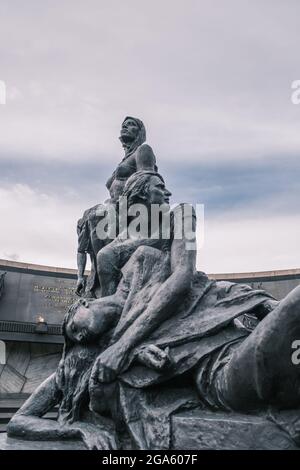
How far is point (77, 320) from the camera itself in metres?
3.17

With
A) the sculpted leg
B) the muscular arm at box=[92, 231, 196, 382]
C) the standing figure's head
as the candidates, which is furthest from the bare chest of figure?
the sculpted leg

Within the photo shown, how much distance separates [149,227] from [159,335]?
1062 mm

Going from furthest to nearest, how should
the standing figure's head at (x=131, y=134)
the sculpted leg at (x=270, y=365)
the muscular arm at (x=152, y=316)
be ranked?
1. the standing figure's head at (x=131, y=134)
2. the muscular arm at (x=152, y=316)
3. the sculpted leg at (x=270, y=365)

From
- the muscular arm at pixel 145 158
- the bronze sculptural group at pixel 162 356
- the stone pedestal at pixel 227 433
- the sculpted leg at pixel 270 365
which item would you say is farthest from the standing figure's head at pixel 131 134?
the stone pedestal at pixel 227 433

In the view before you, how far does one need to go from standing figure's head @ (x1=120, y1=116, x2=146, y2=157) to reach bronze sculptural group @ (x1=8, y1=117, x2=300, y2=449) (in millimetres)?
1767

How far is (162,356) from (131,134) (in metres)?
2.96

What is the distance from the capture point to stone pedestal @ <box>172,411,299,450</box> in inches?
96.2

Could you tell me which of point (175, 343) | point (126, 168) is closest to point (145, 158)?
point (126, 168)

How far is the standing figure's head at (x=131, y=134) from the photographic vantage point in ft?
16.5

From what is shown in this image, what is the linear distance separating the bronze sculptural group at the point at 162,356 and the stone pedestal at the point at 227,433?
63mm

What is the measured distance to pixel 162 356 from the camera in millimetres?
2756

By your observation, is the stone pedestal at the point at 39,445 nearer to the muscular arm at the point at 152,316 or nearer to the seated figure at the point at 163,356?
the seated figure at the point at 163,356
